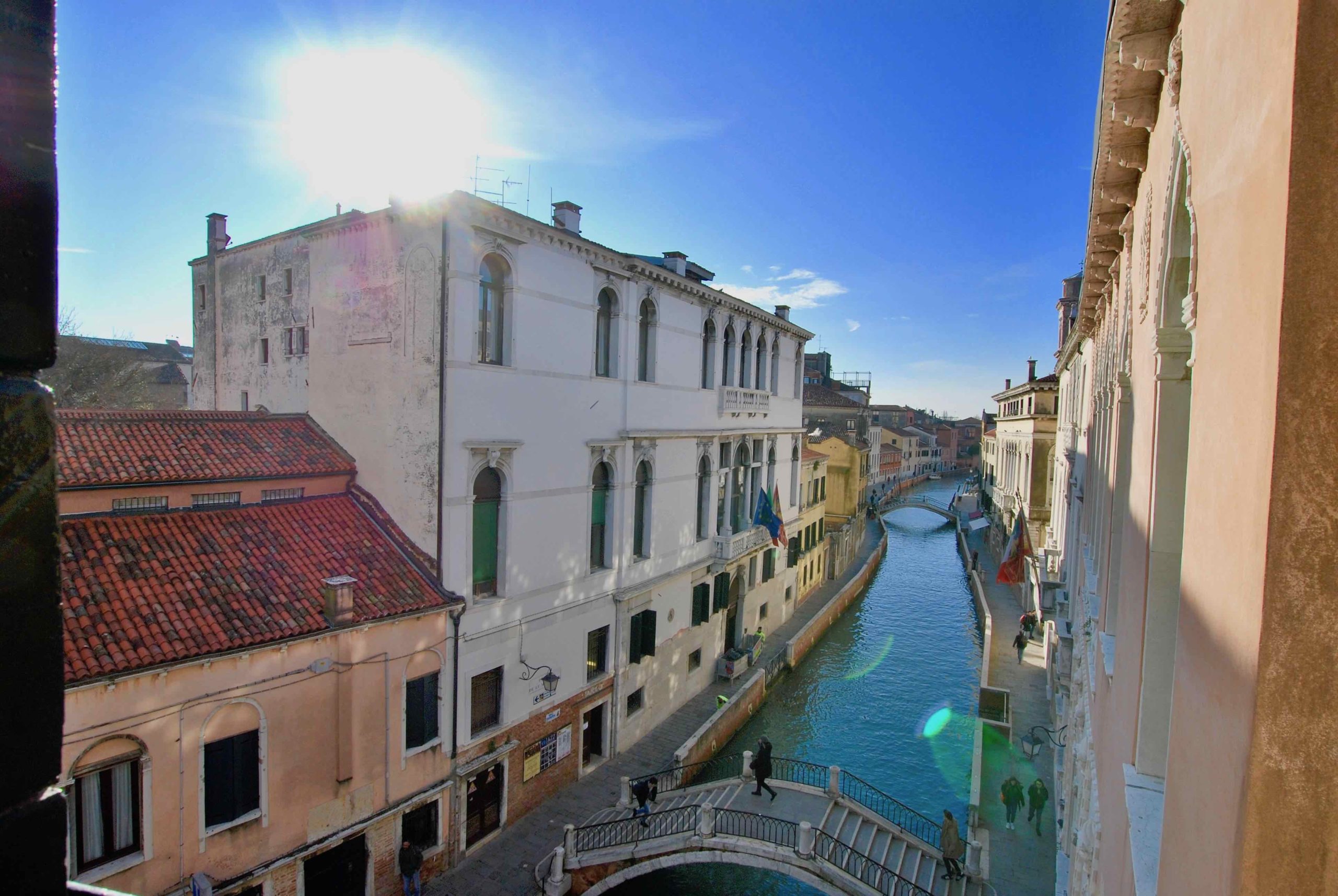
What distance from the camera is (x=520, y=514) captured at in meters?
13.1

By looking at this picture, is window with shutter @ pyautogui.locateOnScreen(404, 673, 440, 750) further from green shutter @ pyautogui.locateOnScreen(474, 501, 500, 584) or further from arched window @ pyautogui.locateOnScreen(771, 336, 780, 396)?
arched window @ pyautogui.locateOnScreen(771, 336, 780, 396)

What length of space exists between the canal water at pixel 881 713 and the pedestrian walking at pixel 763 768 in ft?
1.22

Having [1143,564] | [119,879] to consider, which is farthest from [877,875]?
[119,879]

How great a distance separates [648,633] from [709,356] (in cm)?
761

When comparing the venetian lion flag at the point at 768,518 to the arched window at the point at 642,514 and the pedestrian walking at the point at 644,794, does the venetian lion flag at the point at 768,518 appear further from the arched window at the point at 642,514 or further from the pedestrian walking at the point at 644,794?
the pedestrian walking at the point at 644,794

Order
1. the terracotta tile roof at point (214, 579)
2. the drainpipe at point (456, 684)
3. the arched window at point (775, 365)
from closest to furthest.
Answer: the terracotta tile roof at point (214, 579) → the drainpipe at point (456, 684) → the arched window at point (775, 365)

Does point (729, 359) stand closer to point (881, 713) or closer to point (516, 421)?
point (516, 421)

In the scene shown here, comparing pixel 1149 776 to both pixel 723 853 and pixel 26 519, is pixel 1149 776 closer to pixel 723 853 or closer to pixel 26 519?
pixel 26 519

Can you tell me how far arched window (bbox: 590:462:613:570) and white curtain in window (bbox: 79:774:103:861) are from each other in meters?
8.75

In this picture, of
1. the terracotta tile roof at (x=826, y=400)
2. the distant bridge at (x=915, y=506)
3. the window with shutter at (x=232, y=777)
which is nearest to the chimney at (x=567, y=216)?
the window with shutter at (x=232, y=777)

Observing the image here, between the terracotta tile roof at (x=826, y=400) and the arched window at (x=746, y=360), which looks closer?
the arched window at (x=746, y=360)

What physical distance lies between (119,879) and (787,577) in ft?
70.1

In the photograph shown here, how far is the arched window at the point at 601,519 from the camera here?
15375 mm

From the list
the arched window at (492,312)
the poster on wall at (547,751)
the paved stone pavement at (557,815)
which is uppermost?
the arched window at (492,312)
